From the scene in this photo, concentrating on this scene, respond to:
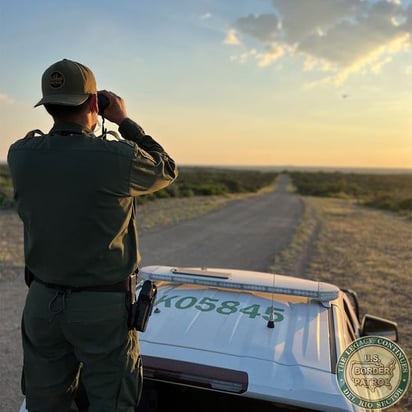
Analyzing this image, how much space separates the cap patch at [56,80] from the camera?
1.75m

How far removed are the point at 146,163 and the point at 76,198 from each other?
11.8 inches

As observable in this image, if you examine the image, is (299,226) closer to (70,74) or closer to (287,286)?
(287,286)

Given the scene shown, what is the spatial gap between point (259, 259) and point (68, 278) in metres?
8.46

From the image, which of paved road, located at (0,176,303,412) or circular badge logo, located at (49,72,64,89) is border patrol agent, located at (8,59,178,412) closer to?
circular badge logo, located at (49,72,64,89)

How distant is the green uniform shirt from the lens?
67.4 inches

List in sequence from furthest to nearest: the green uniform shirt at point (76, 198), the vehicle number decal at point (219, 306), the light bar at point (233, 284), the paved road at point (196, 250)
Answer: the paved road at point (196, 250)
the light bar at point (233, 284)
the vehicle number decal at point (219, 306)
the green uniform shirt at point (76, 198)

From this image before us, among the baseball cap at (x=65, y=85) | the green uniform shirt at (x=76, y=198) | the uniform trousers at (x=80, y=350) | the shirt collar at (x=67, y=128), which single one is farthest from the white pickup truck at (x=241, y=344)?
the baseball cap at (x=65, y=85)

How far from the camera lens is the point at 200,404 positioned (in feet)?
8.03

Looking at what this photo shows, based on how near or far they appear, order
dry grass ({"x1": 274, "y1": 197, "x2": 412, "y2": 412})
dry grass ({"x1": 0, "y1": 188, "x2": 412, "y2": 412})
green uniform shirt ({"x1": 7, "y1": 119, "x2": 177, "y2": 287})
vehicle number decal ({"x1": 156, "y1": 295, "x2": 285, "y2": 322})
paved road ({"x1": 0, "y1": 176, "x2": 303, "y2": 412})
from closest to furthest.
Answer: green uniform shirt ({"x1": 7, "y1": 119, "x2": 177, "y2": 287}) < vehicle number decal ({"x1": 156, "y1": 295, "x2": 285, "y2": 322}) < paved road ({"x1": 0, "y1": 176, "x2": 303, "y2": 412}) < dry grass ({"x1": 274, "y1": 197, "x2": 412, "y2": 412}) < dry grass ({"x1": 0, "y1": 188, "x2": 412, "y2": 412})

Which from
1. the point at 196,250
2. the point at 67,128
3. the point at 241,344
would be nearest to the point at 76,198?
the point at 67,128

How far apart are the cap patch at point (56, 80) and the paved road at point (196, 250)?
2.97 metres

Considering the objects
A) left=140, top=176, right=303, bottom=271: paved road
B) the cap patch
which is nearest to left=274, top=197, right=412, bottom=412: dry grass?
left=140, top=176, right=303, bottom=271: paved road

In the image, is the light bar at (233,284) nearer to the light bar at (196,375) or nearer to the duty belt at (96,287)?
the light bar at (196,375)

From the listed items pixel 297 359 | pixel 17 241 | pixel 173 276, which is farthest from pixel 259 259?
pixel 297 359
